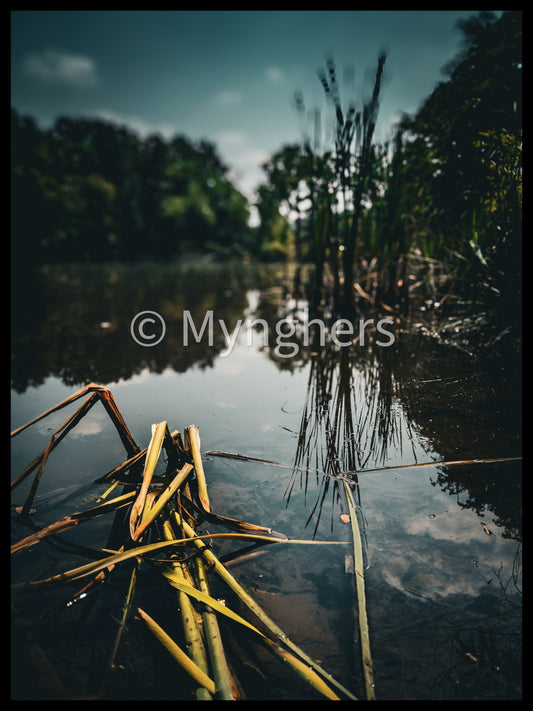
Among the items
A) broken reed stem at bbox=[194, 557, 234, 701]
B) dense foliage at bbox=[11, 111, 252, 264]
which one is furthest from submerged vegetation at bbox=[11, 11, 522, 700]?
dense foliage at bbox=[11, 111, 252, 264]

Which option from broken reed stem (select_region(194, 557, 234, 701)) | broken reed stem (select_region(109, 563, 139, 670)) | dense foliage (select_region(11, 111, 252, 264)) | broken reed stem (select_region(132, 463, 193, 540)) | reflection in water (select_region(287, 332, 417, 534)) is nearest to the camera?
broken reed stem (select_region(194, 557, 234, 701))

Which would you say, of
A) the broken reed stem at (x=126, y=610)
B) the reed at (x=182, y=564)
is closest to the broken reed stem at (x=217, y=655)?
the reed at (x=182, y=564)

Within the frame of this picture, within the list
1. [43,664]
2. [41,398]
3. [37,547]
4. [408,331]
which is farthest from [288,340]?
[43,664]

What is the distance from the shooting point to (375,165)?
10.8 feet

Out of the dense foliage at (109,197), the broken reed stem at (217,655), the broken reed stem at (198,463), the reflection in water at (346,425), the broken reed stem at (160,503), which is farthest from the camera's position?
the dense foliage at (109,197)

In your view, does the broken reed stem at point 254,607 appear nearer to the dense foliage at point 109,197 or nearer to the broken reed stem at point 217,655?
the broken reed stem at point 217,655

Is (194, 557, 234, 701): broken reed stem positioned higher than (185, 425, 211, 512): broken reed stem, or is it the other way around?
(185, 425, 211, 512): broken reed stem

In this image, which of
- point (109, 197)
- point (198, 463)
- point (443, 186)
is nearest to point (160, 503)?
point (198, 463)

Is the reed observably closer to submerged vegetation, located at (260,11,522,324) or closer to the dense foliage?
submerged vegetation, located at (260,11,522,324)

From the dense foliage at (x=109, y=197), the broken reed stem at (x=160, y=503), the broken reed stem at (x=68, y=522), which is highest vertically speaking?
the dense foliage at (x=109, y=197)

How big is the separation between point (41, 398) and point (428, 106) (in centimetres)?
383

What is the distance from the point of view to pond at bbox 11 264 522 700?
717 mm

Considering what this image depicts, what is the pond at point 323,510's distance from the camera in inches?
28.2

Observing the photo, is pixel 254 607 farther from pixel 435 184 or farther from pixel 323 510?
pixel 435 184
